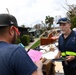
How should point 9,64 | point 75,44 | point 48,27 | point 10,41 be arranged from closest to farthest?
1. point 9,64
2. point 10,41
3. point 75,44
4. point 48,27

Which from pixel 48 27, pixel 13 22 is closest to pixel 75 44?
pixel 13 22

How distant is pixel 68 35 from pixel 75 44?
0.20 meters

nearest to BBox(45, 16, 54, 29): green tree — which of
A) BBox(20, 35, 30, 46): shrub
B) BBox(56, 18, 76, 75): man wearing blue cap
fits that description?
BBox(20, 35, 30, 46): shrub

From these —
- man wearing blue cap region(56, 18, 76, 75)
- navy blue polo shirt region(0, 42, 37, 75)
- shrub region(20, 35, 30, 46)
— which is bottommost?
shrub region(20, 35, 30, 46)

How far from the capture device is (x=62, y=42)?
169 inches

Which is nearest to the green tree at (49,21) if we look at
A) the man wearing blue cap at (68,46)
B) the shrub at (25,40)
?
the shrub at (25,40)

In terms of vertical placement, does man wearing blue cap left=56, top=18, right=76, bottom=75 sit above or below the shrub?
above

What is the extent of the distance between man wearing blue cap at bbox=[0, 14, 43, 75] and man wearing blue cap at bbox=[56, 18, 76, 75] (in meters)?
2.22

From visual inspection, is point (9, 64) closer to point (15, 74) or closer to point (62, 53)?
point (15, 74)

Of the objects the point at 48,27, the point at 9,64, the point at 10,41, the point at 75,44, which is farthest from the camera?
the point at 48,27

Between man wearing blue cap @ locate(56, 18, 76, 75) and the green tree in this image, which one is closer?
man wearing blue cap @ locate(56, 18, 76, 75)

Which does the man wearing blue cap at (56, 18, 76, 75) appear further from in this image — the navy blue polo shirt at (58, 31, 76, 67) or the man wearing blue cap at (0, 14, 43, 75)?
the man wearing blue cap at (0, 14, 43, 75)

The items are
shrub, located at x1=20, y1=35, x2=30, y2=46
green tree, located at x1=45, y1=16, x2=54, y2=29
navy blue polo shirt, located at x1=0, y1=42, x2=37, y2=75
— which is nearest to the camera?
navy blue polo shirt, located at x1=0, y1=42, x2=37, y2=75

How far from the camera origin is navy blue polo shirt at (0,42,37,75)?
184 centimetres
